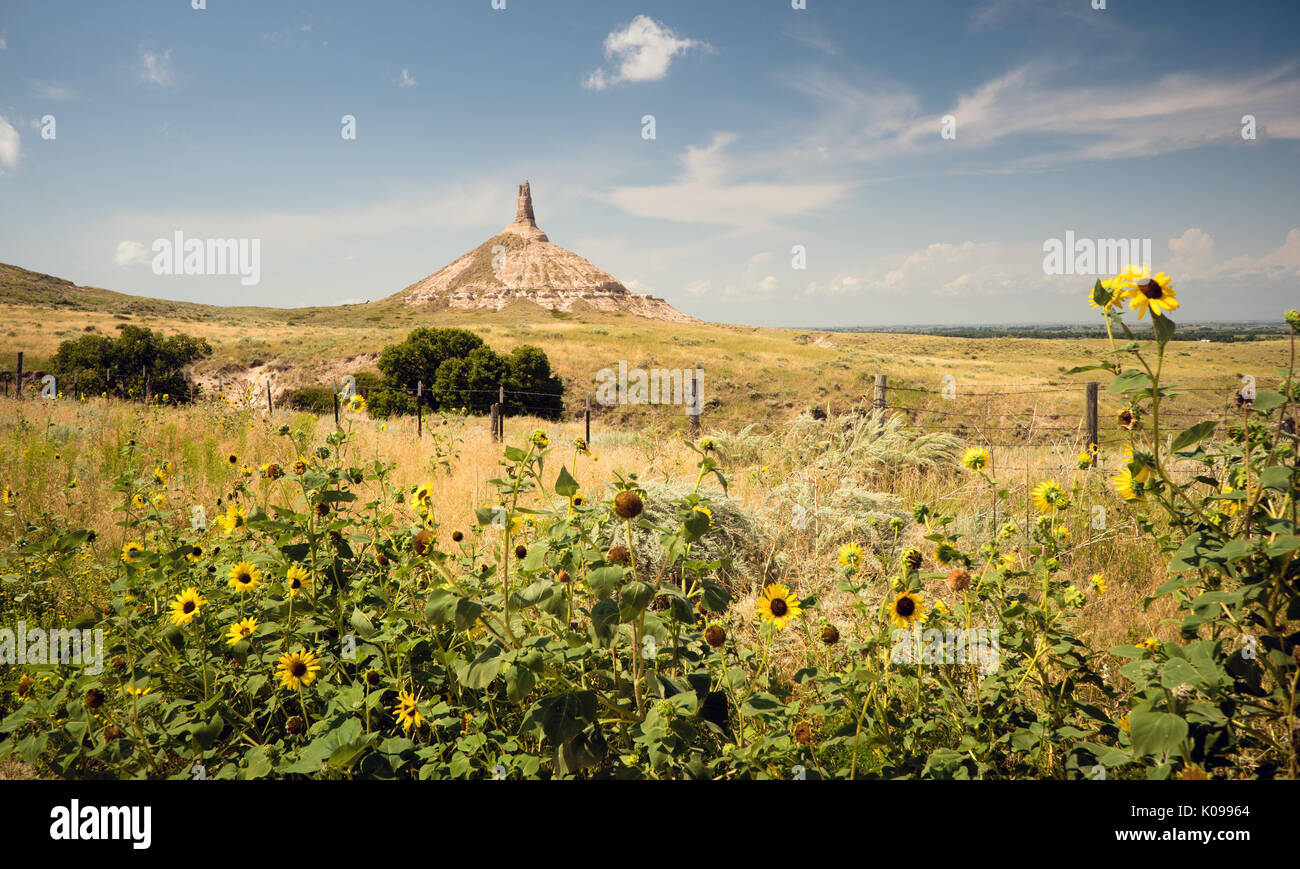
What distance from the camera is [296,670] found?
2.15 m

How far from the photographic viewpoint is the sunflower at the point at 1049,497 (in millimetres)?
2179

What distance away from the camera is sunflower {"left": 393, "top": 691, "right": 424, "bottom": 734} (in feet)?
6.70

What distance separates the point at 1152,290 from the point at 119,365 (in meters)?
28.9

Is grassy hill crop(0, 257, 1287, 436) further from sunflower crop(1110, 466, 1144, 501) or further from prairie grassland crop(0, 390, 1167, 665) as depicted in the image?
sunflower crop(1110, 466, 1144, 501)

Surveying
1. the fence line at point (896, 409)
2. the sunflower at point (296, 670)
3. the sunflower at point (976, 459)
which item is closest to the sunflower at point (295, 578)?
the sunflower at point (296, 670)

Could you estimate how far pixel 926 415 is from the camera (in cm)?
2097

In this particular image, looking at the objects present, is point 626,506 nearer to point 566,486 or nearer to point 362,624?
point 566,486

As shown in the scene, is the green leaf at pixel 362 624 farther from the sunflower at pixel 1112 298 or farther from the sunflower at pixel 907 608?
the sunflower at pixel 1112 298

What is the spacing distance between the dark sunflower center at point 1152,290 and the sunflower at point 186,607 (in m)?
3.34

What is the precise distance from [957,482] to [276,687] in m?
6.47

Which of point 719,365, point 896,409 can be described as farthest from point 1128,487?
point 719,365

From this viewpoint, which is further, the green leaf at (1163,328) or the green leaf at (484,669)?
the green leaf at (484,669)
